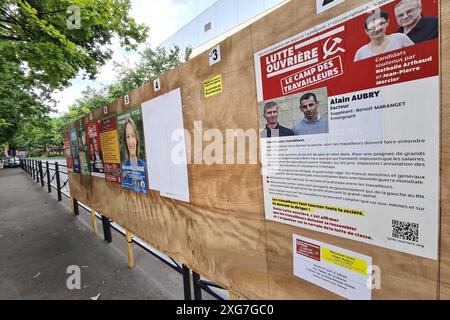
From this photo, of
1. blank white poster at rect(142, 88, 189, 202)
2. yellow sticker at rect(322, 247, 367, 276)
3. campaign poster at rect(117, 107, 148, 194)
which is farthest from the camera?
campaign poster at rect(117, 107, 148, 194)

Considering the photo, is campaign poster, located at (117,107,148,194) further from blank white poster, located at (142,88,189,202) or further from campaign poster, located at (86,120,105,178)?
campaign poster, located at (86,120,105,178)

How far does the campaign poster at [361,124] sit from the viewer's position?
76 centimetres

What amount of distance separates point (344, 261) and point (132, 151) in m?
2.02

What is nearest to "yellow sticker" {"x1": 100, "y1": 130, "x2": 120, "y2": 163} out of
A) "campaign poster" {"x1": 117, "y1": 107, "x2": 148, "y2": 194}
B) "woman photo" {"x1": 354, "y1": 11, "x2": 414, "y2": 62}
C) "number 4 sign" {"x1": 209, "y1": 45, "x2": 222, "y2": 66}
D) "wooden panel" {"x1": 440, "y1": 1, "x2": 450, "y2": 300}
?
"campaign poster" {"x1": 117, "y1": 107, "x2": 148, "y2": 194}

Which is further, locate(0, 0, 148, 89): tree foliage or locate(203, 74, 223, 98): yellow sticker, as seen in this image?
locate(0, 0, 148, 89): tree foliage

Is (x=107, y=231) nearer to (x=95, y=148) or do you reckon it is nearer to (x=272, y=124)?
(x=95, y=148)

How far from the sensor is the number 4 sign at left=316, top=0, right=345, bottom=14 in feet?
2.98

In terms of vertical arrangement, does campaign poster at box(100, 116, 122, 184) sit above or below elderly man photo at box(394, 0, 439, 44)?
below

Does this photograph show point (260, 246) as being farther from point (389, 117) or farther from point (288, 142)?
point (389, 117)

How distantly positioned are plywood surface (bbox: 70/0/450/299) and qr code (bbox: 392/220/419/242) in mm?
67

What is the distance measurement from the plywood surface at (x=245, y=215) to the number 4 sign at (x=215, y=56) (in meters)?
0.03

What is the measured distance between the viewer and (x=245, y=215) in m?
1.35
